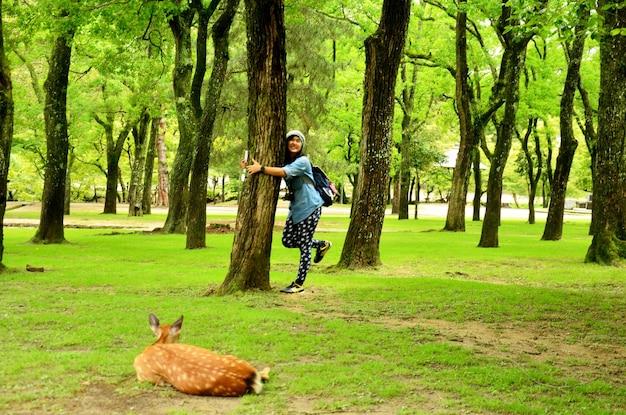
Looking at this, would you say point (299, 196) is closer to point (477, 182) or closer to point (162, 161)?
point (477, 182)

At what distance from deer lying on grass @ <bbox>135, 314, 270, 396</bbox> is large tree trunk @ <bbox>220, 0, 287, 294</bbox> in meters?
4.18

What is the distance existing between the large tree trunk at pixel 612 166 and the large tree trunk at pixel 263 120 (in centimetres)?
835

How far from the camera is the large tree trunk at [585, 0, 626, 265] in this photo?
14.7 m

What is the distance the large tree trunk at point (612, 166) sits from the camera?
14656 millimetres

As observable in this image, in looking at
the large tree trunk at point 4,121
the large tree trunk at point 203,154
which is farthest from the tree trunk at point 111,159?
the large tree trunk at point 4,121

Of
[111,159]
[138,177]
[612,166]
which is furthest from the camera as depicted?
[111,159]

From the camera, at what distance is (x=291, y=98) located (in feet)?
103

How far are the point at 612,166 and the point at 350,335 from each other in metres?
9.75

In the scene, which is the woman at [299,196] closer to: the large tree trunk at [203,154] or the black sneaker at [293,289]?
the black sneaker at [293,289]

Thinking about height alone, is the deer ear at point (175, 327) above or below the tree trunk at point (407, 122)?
below

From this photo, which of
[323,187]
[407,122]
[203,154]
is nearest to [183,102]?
[203,154]

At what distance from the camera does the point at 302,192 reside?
30.7 ft

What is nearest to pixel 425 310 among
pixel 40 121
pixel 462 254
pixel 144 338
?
pixel 144 338

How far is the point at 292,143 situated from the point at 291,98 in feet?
73.3
